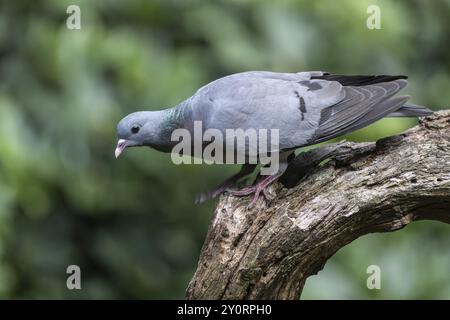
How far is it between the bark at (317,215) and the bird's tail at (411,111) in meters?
0.17

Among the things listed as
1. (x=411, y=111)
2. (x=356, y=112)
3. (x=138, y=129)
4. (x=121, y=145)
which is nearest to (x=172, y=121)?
(x=138, y=129)

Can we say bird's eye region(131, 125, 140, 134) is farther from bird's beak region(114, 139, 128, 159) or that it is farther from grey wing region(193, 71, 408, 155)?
grey wing region(193, 71, 408, 155)

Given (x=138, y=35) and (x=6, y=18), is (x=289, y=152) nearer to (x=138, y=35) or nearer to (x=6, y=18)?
(x=138, y=35)

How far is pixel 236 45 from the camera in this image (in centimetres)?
612

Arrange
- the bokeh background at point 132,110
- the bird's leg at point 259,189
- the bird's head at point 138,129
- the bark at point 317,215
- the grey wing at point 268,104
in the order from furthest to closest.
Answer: the bokeh background at point 132,110
the bird's head at point 138,129
the grey wing at point 268,104
the bird's leg at point 259,189
the bark at point 317,215

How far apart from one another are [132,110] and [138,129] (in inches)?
53.6

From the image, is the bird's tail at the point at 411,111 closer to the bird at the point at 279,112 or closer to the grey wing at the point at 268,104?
the bird at the point at 279,112

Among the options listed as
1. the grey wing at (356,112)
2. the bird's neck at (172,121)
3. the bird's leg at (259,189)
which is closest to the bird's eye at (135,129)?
the bird's neck at (172,121)

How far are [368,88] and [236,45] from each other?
5.45 feet

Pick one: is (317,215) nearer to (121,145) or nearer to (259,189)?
(259,189)

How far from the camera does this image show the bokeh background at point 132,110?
5.89 metres

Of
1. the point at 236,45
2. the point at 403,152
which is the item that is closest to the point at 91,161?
the point at 236,45
